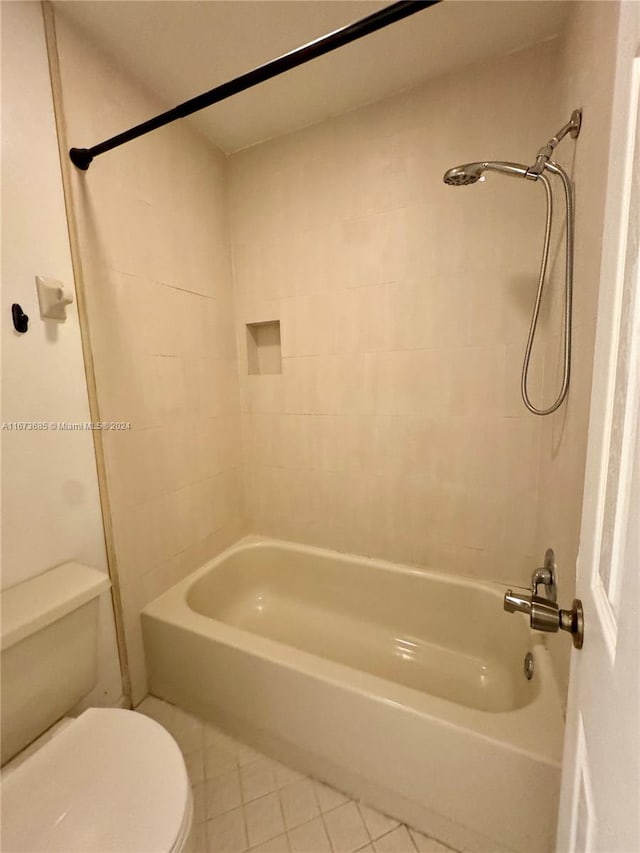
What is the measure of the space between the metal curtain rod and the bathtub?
5.29 ft

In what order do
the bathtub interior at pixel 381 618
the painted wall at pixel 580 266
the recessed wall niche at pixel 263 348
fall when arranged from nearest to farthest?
1. the painted wall at pixel 580 266
2. the bathtub interior at pixel 381 618
3. the recessed wall niche at pixel 263 348

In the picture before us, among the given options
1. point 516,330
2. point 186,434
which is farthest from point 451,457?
point 186,434

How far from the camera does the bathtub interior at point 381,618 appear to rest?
142 cm

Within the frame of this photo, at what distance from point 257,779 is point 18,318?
64.4 inches

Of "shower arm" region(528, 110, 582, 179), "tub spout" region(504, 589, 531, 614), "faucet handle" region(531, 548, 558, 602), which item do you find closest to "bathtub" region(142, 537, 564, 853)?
"faucet handle" region(531, 548, 558, 602)

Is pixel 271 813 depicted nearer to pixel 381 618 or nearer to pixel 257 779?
pixel 257 779

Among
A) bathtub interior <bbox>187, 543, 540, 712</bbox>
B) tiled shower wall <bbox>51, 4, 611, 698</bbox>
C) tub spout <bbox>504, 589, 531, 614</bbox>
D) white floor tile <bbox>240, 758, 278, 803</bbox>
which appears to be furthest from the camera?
bathtub interior <bbox>187, 543, 540, 712</bbox>

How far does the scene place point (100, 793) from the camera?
78 cm

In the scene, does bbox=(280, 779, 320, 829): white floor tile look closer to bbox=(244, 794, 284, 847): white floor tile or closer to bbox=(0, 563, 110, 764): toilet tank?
bbox=(244, 794, 284, 847): white floor tile

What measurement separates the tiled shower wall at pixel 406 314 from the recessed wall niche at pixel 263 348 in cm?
6

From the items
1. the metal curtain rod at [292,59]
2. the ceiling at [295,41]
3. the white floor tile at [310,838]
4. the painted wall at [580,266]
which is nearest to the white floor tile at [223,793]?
the white floor tile at [310,838]

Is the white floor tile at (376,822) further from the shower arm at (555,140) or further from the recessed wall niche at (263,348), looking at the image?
the shower arm at (555,140)

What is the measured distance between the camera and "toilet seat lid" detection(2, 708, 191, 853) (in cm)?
70

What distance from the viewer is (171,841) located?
0.70 m
